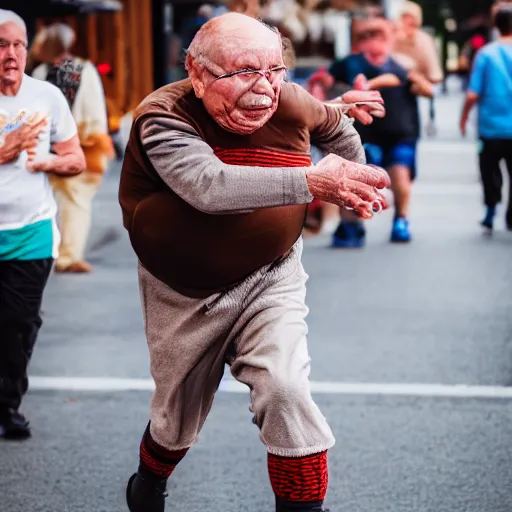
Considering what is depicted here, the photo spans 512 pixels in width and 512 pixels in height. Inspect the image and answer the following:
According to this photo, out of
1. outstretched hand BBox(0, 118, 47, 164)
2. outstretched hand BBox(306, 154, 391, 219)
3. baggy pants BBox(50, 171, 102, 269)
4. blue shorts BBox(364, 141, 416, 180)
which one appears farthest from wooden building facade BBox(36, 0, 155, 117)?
outstretched hand BBox(306, 154, 391, 219)

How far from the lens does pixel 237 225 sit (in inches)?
135

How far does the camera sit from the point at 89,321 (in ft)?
25.4

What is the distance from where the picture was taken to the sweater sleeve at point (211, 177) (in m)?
3.16

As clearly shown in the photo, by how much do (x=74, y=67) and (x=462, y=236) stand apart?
6699 mm

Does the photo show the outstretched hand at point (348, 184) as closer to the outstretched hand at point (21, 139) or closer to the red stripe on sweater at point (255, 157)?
the red stripe on sweater at point (255, 157)

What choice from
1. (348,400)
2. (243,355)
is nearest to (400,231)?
(348,400)

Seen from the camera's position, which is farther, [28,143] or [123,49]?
[123,49]

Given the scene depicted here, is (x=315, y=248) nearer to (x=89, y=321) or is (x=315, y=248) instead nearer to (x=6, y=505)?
(x=89, y=321)

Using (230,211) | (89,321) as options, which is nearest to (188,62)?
(230,211)

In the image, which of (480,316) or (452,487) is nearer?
(452,487)

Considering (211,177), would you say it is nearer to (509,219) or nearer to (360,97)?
(360,97)

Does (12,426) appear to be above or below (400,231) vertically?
above

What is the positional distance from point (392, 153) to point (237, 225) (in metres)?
7.43

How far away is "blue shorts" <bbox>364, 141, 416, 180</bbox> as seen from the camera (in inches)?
417
